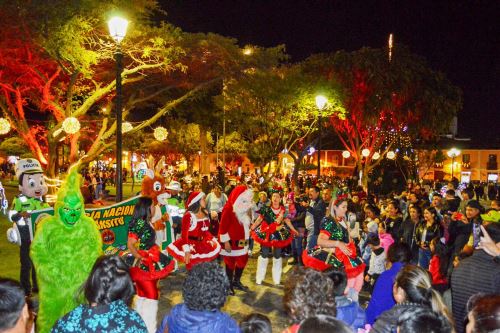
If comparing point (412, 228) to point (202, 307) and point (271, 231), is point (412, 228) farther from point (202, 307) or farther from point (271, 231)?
point (202, 307)

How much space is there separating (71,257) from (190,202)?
9.41 ft

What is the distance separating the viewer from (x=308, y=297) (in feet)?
10.1

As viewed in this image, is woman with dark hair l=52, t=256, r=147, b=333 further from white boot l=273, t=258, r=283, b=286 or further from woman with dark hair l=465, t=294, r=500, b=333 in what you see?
white boot l=273, t=258, r=283, b=286

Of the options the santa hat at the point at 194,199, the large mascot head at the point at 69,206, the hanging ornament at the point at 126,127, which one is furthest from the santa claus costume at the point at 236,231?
the hanging ornament at the point at 126,127

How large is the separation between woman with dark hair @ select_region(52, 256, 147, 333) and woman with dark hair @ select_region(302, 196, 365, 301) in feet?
11.4

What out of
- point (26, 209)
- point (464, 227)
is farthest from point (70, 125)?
point (464, 227)

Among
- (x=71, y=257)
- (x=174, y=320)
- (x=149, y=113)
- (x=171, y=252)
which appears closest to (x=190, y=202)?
(x=171, y=252)

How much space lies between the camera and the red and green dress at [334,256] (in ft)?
19.9

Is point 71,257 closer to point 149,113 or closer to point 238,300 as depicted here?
point 238,300

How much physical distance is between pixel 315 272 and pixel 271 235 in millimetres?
5734

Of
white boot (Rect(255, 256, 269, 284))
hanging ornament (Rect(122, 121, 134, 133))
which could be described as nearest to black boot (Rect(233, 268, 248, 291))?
white boot (Rect(255, 256, 269, 284))

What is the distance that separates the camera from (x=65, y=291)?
452 centimetres

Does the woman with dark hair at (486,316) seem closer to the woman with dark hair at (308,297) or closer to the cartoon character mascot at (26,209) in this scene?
the woman with dark hair at (308,297)

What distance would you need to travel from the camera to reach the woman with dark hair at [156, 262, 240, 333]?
9.88 ft
